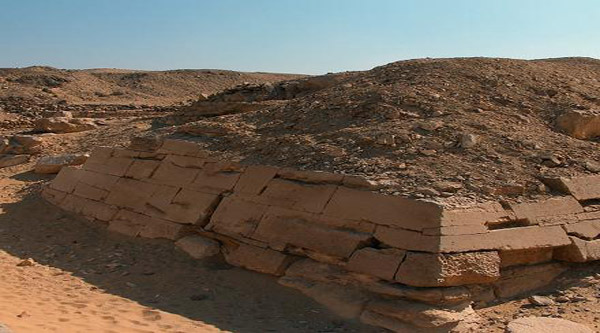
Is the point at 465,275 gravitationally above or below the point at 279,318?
above

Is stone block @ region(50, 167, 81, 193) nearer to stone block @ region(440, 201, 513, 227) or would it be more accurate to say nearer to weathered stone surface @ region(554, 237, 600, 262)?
stone block @ region(440, 201, 513, 227)

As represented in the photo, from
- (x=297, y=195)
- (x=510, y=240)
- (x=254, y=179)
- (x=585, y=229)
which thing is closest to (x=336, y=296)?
(x=297, y=195)

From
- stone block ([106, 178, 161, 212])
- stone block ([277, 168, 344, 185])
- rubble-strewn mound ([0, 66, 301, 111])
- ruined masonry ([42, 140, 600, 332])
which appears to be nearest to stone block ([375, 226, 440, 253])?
ruined masonry ([42, 140, 600, 332])

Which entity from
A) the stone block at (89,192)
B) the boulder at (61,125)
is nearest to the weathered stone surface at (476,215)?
the stone block at (89,192)

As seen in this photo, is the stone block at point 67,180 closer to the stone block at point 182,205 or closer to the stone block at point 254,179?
the stone block at point 182,205

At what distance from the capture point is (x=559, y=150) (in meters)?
7.62

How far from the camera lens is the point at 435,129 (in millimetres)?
7836

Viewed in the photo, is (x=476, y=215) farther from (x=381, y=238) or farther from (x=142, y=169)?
(x=142, y=169)

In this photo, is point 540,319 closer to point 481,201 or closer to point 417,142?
point 481,201

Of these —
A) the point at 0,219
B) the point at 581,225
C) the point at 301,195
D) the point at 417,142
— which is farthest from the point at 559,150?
the point at 0,219

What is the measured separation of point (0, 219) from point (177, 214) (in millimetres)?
3523

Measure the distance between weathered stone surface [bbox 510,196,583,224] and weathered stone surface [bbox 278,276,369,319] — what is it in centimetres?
191

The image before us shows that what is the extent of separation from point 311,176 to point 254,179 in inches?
37.2

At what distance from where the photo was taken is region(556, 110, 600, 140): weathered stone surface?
8312mm
